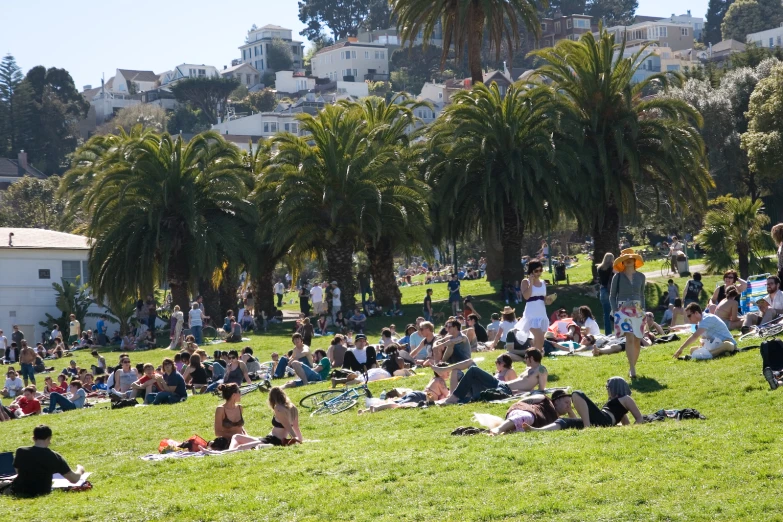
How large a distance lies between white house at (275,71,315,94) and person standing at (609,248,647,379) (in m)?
151

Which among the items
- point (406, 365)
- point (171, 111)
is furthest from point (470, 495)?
point (171, 111)

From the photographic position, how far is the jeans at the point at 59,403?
875 inches

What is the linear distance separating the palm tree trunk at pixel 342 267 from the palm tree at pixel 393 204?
0.85 metres

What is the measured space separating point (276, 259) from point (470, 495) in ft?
96.4

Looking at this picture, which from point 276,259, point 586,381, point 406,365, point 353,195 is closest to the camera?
point 586,381

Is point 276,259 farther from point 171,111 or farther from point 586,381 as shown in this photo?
point 171,111

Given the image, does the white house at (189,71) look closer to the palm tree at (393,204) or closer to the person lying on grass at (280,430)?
the palm tree at (393,204)

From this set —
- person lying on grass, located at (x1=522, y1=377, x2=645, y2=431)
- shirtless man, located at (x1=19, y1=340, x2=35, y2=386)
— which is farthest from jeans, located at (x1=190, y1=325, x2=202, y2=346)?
person lying on grass, located at (x1=522, y1=377, x2=645, y2=431)

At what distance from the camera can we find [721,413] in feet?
42.3

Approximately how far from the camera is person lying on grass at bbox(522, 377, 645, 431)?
12695 mm

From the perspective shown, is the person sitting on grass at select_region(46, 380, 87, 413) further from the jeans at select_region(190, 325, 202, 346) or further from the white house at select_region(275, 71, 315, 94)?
the white house at select_region(275, 71, 315, 94)

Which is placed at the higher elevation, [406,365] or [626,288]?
[626,288]

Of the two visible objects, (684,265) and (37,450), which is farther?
(684,265)

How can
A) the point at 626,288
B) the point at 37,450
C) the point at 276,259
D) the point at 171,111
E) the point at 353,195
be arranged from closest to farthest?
the point at 37,450, the point at 626,288, the point at 353,195, the point at 276,259, the point at 171,111
